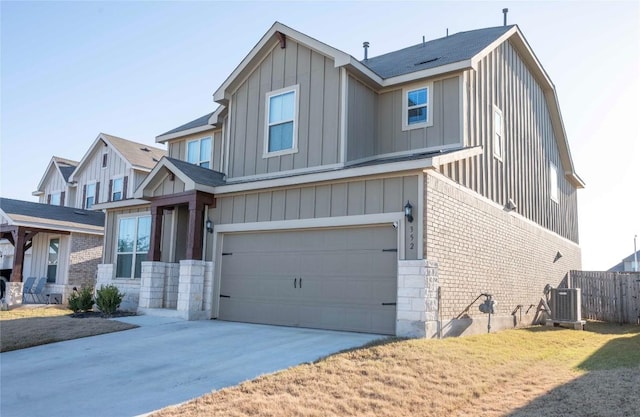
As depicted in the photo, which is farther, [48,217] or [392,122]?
[48,217]

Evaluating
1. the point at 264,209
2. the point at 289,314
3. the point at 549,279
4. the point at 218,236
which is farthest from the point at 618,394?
the point at 549,279

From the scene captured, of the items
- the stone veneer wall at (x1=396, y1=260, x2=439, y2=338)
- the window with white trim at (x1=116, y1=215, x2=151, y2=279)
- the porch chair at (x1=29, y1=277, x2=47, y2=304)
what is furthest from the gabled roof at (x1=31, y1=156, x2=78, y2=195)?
the stone veneer wall at (x1=396, y1=260, x2=439, y2=338)

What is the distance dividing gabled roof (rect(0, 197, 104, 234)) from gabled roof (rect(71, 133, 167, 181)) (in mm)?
2999

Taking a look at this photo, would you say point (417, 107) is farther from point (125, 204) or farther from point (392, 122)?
point (125, 204)

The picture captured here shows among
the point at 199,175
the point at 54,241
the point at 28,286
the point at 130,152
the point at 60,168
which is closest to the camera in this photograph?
the point at 199,175

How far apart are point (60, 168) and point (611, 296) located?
27.3m

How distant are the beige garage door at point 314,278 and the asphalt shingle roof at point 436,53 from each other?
4.98m

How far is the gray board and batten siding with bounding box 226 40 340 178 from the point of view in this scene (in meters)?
12.1

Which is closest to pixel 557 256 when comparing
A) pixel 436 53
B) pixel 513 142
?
pixel 513 142

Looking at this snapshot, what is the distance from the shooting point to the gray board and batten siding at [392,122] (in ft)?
39.8

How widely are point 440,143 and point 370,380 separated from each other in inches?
282

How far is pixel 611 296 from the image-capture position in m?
18.3

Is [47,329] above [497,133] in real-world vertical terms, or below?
below

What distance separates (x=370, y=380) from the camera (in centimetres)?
657
